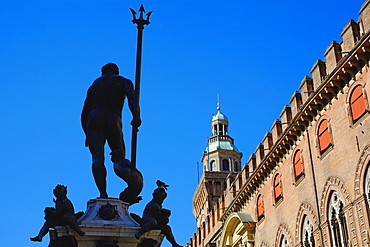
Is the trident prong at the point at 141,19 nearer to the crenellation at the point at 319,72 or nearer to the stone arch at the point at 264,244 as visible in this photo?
the crenellation at the point at 319,72

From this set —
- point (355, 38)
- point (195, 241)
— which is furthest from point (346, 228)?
point (195, 241)

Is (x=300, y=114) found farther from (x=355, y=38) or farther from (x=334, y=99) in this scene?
(x=355, y=38)

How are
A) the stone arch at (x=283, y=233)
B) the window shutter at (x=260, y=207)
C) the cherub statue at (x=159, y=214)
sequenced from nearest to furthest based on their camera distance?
the cherub statue at (x=159, y=214) < the stone arch at (x=283, y=233) < the window shutter at (x=260, y=207)

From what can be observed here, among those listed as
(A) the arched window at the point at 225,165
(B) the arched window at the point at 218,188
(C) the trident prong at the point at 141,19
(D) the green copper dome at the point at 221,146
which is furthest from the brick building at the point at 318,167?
(D) the green copper dome at the point at 221,146

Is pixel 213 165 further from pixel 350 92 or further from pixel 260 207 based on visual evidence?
pixel 350 92

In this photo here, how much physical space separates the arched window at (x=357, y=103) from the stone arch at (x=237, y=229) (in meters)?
13.8

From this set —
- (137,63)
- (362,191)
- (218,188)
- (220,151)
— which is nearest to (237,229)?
(362,191)

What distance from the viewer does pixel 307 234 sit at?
2723cm

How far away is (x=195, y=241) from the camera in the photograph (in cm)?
4962

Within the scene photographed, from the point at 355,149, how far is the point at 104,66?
16.0 m

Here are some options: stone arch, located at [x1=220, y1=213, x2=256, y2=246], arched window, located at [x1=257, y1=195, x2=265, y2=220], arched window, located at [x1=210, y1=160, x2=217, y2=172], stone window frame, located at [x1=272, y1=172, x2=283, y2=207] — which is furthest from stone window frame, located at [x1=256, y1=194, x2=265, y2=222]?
arched window, located at [x1=210, y1=160, x2=217, y2=172]

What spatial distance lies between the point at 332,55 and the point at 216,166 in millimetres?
39073

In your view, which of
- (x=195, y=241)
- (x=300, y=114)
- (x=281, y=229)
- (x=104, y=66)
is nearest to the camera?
(x=104, y=66)

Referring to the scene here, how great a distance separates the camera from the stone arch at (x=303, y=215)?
26203mm
